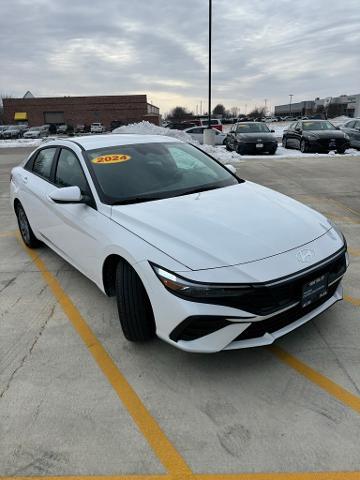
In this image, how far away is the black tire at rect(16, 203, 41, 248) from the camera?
5246 millimetres

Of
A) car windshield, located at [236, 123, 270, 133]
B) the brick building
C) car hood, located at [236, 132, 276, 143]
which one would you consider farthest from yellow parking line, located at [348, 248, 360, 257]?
the brick building

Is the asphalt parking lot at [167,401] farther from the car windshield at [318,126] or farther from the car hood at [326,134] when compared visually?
the car windshield at [318,126]

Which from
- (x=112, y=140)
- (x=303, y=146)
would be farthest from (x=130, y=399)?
(x=303, y=146)

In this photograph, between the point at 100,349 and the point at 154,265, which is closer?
the point at 154,265

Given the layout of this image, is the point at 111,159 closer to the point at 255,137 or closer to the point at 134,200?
the point at 134,200

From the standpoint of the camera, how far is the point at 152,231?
9.46 feet

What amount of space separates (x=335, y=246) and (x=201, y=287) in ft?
3.88

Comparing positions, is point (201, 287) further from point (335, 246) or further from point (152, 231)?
point (335, 246)

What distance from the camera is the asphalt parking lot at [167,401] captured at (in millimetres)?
2139

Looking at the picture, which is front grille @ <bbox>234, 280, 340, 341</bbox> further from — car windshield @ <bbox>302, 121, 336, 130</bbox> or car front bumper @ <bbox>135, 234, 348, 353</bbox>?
car windshield @ <bbox>302, 121, 336, 130</bbox>

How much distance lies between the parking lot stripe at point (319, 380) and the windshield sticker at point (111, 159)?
2163 millimetres

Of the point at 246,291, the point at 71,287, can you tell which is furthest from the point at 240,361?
the point at 71,287

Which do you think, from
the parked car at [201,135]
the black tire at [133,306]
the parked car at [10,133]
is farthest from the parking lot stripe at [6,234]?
the parked car at [10,133]

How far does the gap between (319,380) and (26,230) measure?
4094mm
